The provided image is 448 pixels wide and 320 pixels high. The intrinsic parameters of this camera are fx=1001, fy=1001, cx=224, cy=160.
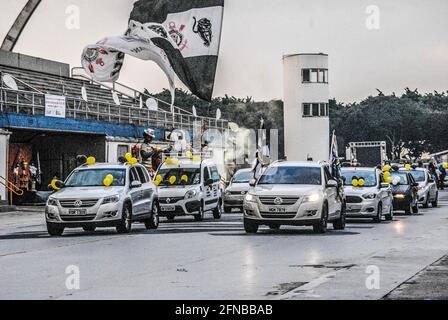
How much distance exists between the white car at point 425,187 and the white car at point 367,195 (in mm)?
8612

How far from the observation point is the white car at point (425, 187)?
3984 centimetres

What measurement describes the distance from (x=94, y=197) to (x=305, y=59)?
6113cm

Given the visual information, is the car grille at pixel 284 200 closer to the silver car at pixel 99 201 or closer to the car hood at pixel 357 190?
the silver car at pixel 99 201

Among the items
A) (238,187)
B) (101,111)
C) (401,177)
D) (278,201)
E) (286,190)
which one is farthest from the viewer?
(101,111)

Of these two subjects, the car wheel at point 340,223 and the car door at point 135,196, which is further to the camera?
the car wheel at point 340,223

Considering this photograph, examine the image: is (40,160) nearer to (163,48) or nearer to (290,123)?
(163,48)

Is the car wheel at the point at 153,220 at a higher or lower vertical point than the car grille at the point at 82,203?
lower

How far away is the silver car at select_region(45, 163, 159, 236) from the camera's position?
2316 cm

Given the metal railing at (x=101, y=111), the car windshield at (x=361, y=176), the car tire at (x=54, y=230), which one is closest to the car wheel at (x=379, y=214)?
the car windshield at (x=361, y=176)

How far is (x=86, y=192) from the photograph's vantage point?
23453 millimetres

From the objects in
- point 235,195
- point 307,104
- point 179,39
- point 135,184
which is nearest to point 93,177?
point 135,184

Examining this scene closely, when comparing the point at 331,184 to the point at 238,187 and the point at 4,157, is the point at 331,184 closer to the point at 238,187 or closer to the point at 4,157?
the point at 238,187

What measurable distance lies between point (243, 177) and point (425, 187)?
290 inches

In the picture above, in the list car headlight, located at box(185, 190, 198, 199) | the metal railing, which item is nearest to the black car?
car headlight, located at box(185, 190, 198, 199)
